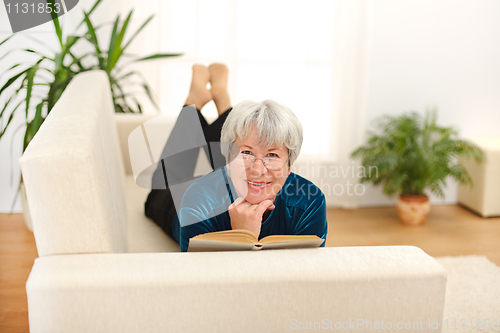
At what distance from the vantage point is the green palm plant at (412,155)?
3150 millimetres

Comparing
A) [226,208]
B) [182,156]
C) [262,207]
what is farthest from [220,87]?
[262,207]

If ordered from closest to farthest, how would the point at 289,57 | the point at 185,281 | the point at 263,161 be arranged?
the point at 185,281 → the point at 263,161 → the point at 289,57

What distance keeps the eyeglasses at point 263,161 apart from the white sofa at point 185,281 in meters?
0.35

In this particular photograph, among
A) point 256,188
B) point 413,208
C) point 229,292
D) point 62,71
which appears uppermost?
point 62,71

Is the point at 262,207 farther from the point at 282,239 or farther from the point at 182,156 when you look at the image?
the point at 182,156

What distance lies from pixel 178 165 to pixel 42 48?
5.19ft

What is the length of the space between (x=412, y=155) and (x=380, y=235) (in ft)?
1.90

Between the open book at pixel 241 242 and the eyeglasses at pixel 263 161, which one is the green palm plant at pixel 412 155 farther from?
the open book at pixel 241 242

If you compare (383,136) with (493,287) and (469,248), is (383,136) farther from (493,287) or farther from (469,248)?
(493,287)

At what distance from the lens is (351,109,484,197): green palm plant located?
10.3ft

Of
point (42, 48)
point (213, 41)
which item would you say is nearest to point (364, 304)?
point (213, 41)

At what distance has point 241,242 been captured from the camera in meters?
1.12

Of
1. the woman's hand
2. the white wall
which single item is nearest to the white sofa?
the woman's hand

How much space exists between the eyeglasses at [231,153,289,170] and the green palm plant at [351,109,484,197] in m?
1.88
